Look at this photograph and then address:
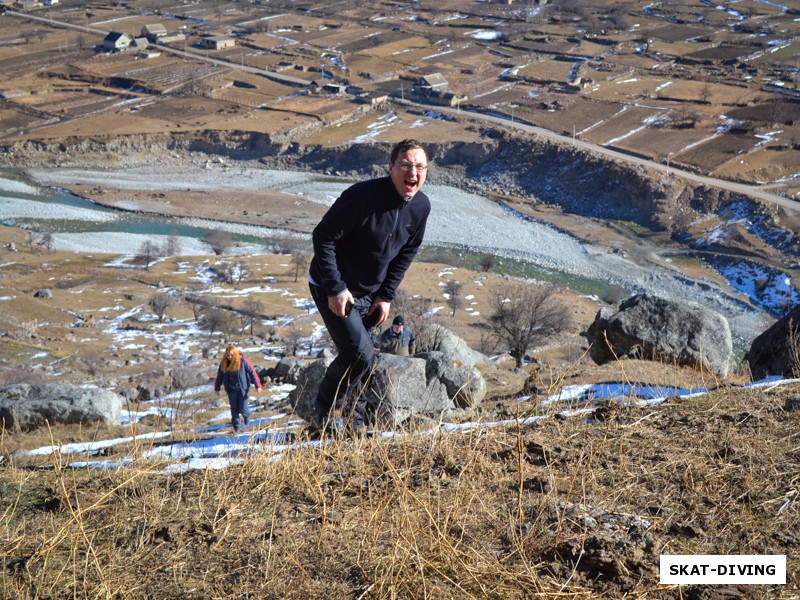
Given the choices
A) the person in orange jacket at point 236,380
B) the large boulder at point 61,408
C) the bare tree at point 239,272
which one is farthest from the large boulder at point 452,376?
the bare tree at point 239,272

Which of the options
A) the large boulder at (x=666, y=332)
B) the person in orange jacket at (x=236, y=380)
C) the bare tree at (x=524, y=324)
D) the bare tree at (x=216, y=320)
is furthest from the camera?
the bare tree at (x=216, y=320)

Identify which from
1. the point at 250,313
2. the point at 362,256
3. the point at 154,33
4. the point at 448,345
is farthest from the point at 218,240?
the point at 154,33

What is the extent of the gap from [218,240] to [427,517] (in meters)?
43.2

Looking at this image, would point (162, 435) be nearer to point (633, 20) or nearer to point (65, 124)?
point (65, 124)

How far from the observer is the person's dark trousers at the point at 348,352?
545 centimetres

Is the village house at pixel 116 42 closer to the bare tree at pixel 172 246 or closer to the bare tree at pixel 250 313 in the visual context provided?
the bare tree at pixel 172 246

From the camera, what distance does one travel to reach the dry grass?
319 centimetres

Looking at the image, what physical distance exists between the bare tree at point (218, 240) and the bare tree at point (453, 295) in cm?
1261

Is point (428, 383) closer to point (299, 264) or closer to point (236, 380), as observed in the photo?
point (236, 380)

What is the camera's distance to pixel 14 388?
13227mm

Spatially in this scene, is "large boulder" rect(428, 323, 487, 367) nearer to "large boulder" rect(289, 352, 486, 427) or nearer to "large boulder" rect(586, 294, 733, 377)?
"large boulder" rect(586, 294, 733, 377)

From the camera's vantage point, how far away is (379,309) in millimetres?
5664

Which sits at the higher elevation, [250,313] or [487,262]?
[250,313]

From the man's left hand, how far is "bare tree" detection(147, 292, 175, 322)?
29.8m
